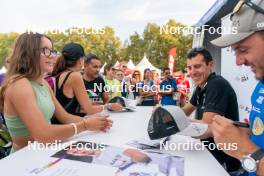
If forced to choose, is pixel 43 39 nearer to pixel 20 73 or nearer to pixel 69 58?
pixel 20 73

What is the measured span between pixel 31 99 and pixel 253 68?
3.87ft

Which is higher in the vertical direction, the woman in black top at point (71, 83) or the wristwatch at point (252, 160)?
the woman in black top at point (71, 83)

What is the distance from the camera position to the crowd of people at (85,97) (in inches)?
45.7

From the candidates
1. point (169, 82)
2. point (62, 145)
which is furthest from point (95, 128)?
point (169, 82)

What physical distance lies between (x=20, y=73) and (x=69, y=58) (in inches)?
40.0

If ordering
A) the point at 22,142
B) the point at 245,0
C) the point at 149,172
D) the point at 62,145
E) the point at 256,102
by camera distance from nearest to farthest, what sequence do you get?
the point at 149,172
the point at 245,0
the point at 256,102
the point at 62,145
the point at 22,142

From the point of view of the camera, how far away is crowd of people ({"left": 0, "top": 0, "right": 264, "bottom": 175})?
1.16m

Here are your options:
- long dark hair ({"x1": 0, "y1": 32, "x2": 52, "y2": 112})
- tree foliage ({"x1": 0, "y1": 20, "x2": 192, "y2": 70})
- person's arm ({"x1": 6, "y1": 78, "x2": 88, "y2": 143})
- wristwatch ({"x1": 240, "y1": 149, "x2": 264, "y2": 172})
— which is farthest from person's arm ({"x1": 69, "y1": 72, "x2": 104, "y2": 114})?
tree foliage ({"x1": 0, "y1": 20, "x2": 192, "y2": 70})

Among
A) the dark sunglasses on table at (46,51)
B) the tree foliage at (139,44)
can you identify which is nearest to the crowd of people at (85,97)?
the dark sunglasses on table at (46,51)

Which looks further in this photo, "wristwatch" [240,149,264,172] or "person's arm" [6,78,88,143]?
"person's arm" [6,78,88,143]

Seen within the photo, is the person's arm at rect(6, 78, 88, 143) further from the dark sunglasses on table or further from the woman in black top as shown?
the woman in black top

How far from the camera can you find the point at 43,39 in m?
1.86

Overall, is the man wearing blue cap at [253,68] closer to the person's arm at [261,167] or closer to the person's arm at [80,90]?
the person's arm at [261,167]

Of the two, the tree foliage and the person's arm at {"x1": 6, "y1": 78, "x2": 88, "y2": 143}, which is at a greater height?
the tree foliage
